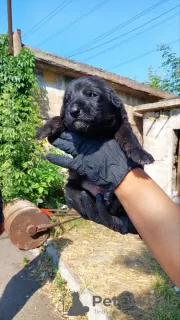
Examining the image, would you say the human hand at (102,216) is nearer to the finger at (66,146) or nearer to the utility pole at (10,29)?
the finger at (66,146)

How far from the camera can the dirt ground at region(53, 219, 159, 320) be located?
119 inches

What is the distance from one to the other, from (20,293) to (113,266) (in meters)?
1.30

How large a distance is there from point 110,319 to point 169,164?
185 inches

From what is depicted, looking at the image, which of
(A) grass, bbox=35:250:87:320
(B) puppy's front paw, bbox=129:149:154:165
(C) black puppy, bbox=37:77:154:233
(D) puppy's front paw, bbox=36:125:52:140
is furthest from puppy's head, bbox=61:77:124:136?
(A) grass, bbox=35:250:87:320

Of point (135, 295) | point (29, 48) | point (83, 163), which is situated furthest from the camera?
point (29, 48)

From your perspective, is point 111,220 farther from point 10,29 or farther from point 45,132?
point 10,29

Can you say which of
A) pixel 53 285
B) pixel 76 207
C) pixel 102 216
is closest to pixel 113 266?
pixel 53 285

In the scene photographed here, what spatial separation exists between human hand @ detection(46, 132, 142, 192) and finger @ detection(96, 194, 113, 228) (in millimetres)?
182

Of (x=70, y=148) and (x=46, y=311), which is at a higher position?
(x=70, y=148)

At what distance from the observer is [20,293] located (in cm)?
377

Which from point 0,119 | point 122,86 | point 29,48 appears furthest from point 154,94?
point 0,119

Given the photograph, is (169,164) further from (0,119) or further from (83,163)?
(83,163)

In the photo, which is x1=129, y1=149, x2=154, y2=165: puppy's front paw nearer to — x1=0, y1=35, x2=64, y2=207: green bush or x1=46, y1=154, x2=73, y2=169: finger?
x1=46, y1=154, x2=73, y2=169: finger

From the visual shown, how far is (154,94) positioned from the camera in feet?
28.5
